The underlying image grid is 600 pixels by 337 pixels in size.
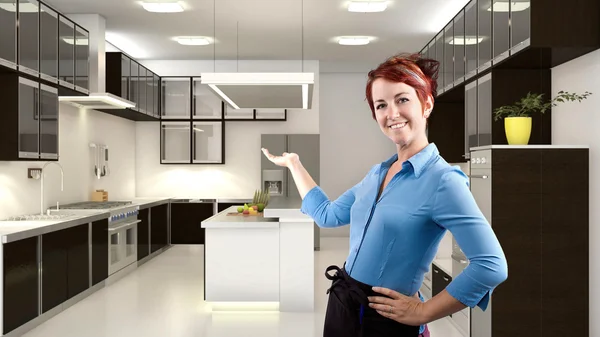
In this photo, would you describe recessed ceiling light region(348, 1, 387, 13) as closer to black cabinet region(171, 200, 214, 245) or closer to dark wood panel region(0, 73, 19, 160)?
dark wood panel region(0, 73, 19, 160)

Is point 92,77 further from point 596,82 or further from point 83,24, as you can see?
point 596,82

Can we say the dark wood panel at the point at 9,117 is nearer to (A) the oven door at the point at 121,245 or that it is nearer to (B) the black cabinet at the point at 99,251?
(B) the black cabinet at the point at 99,251

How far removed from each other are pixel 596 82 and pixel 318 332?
2.69 metres

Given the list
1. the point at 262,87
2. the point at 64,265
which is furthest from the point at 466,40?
the point at 64,265

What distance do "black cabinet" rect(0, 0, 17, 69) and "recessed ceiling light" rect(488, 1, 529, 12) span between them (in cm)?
366

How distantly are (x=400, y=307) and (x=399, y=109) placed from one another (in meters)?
0.40

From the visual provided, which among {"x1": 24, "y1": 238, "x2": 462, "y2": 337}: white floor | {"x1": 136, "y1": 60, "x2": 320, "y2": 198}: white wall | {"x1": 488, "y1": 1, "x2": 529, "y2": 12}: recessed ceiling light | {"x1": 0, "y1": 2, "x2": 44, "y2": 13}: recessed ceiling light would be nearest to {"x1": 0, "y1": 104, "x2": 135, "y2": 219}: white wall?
{"x1": 136, "y1": 60, "x2": 320, "y2": 198}: white wall

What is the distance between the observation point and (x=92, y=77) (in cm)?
611

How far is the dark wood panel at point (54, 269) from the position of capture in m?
4.66

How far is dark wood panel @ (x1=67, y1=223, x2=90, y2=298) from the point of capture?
5180 millimetres

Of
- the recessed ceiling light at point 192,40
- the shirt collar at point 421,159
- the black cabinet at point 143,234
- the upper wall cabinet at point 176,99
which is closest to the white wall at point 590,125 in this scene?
the shirt collar at point 421,159

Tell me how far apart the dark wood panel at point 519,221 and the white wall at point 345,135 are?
6.83 m

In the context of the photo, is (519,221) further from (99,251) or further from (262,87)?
(99,251)

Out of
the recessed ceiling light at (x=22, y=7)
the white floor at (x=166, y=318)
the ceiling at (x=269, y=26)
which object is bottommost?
the white floor at (x=166, y=318)
